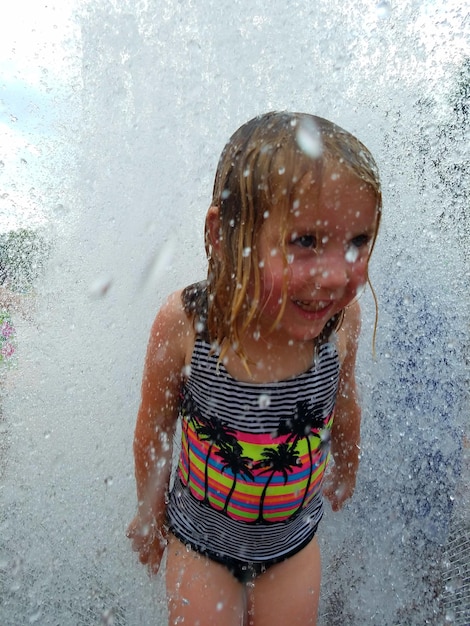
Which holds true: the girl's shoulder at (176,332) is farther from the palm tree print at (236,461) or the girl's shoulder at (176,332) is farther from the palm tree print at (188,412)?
the palm tree print at (236,461)

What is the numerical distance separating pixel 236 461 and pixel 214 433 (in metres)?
0.07

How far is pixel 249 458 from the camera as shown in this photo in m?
1.20

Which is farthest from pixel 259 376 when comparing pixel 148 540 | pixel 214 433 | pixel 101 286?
pixel 101 286

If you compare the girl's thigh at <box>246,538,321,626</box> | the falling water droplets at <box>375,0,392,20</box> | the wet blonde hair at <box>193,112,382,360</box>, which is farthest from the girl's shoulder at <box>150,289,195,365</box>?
the falling water droplets at <box>375,0,392,20</box>

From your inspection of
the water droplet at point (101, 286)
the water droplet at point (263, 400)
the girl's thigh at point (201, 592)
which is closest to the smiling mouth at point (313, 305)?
the water droplet at point (263, 400)

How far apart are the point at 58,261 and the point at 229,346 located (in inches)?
54.4

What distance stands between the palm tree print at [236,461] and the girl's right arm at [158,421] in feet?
0.57

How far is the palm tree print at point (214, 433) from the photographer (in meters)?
1.20

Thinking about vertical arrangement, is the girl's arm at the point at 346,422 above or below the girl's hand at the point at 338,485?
above

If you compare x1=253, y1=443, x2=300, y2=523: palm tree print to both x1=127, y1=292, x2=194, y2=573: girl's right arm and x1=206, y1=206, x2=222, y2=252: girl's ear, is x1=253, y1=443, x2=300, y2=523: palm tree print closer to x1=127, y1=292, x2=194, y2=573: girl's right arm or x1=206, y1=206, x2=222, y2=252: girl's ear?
x1=127, y1=292, x2=194, y2=573: girl's right arm

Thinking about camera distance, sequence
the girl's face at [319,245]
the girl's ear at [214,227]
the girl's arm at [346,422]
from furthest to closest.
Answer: the girl's arm at [346,422] < the girl's ear at [214,227] < the girl's face at [319,245]

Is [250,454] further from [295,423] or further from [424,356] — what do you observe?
[424,356]

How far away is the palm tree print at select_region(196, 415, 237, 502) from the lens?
120 cm

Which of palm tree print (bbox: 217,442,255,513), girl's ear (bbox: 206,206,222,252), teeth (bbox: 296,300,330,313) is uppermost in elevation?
girl's ear (bbox: 206,206,222,252)
